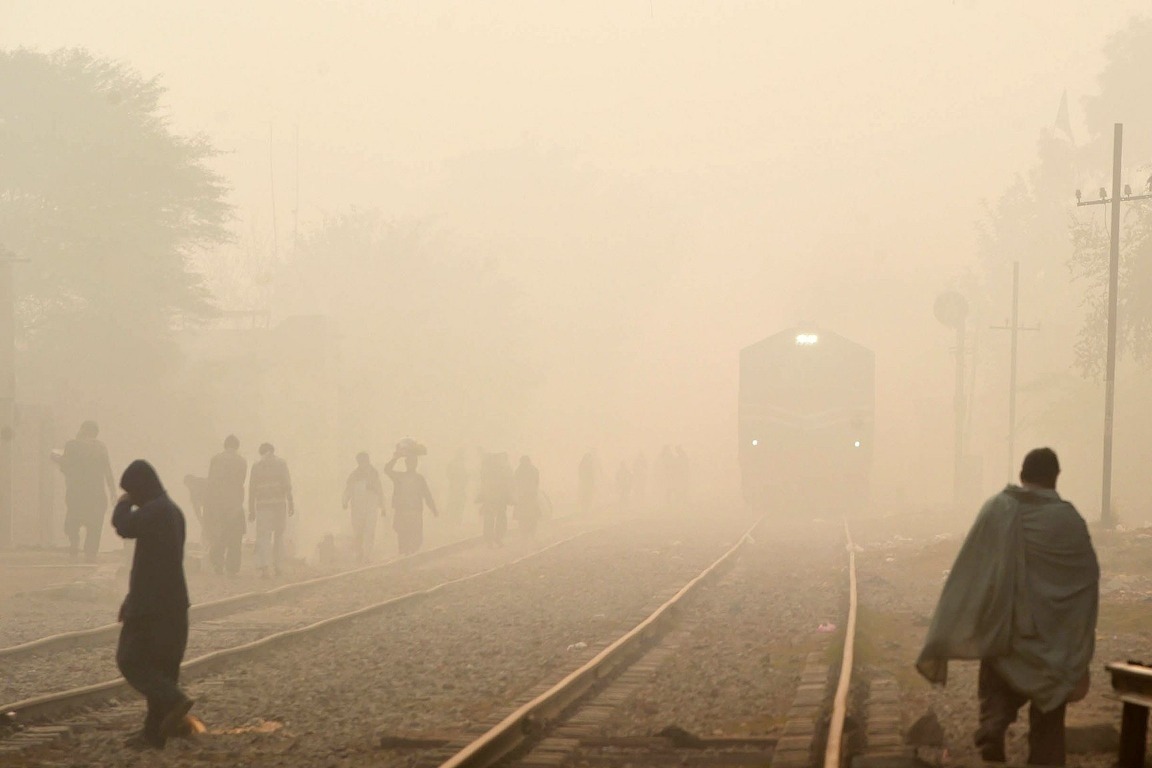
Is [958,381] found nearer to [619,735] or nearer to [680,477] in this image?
[680,477]

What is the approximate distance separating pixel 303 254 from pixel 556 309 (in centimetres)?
3191

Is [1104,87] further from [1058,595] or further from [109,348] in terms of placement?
[1058,595]

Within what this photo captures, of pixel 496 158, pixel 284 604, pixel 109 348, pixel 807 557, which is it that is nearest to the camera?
pixel 284 604

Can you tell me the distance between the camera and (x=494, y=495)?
28.5m

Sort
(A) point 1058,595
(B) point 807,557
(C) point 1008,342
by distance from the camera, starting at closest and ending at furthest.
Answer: (A) point 1058,595
(B) point 807,557
(C) point 1008,342

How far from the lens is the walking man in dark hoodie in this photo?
8.62m

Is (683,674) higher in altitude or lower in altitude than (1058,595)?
lower

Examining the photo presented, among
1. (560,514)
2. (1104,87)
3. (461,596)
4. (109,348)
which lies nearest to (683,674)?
(461,596)

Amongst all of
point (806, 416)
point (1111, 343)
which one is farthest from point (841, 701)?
point (806, 416)

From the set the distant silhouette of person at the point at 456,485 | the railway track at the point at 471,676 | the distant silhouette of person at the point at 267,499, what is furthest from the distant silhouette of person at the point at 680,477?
the distant silhouette of person at the point at 267,499

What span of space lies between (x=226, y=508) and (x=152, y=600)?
11.6 meters

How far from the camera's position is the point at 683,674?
11.3 m

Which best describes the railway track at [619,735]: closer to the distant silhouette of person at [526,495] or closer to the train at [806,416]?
the distant silhouette of person at [526,495]

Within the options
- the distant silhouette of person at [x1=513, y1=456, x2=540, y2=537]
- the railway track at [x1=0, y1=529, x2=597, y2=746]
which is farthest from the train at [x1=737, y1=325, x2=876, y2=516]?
the railway track at [x1=0, y1=529, x2=597, y2=746]
